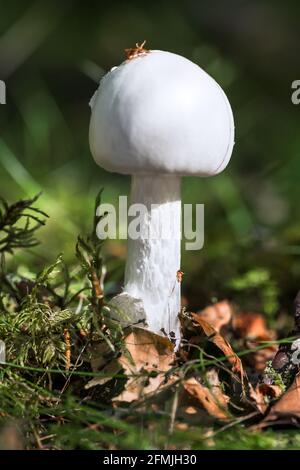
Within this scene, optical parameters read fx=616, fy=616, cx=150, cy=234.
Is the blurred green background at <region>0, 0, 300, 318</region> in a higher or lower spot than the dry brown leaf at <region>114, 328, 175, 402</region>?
higher

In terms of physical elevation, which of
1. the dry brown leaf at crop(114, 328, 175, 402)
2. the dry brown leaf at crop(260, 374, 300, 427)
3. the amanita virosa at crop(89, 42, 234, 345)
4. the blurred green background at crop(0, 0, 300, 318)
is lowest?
the dry brown leaf at crop(260, 374, 300, 427)

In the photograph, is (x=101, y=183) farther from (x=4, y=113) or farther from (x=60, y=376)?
(x=60, y=376)

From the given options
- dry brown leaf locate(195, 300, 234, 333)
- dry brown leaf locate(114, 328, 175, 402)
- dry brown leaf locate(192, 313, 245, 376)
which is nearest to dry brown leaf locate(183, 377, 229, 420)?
dry brown leaf locate(114, 328, 175, 402)

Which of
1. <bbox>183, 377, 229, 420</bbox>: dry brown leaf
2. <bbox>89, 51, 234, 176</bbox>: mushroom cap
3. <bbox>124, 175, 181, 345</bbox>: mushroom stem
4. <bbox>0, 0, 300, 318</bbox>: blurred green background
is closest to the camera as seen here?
<bbox>183, 377, 229, 420</bbox>: dry brown leaf

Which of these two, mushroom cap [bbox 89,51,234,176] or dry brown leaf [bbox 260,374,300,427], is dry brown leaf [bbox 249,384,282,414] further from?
mushroom cap [bbox 89,51,234,176]

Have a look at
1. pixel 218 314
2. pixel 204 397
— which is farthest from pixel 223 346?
pixel 218 314

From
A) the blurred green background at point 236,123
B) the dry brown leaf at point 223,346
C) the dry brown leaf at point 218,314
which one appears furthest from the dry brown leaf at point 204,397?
the blurred green background at point 236,123

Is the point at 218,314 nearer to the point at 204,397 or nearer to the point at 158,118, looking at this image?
the point at 204,397
